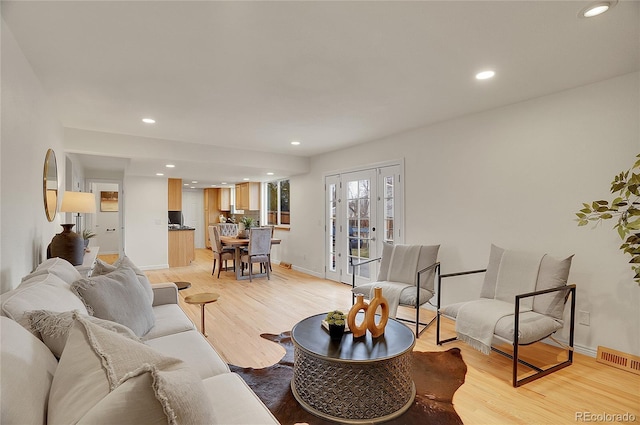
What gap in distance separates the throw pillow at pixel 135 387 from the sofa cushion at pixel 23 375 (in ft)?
0.18

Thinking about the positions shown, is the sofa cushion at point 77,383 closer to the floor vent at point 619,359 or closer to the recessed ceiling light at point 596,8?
the recessed ceiling light at point 596,8

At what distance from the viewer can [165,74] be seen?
2.67 m

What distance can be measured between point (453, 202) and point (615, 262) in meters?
1.60

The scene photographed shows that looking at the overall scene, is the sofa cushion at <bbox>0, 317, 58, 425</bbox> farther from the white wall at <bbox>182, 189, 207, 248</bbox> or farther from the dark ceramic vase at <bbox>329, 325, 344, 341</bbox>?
the white wall at <bbox>182, 189, 207, 248</bbox>

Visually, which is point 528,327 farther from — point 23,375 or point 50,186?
point 50,186

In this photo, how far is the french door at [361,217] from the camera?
482cm

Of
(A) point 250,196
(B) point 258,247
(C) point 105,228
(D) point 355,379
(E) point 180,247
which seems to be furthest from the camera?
(C) point 105,228

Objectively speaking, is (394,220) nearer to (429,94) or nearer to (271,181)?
(429,94)

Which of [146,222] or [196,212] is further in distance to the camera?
[196,212]

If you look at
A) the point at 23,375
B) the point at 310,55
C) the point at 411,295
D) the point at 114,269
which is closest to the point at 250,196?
the point at 411,295

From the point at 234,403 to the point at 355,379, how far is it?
2.86 feet

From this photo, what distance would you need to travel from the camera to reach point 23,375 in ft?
3.14

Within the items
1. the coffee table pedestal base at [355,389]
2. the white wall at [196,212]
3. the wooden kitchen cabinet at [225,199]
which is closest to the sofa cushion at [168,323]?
the coffee table pedestal base at [355,389]

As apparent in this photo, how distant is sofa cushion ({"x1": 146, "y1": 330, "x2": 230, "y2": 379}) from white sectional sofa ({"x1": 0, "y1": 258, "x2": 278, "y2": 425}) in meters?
0.05
